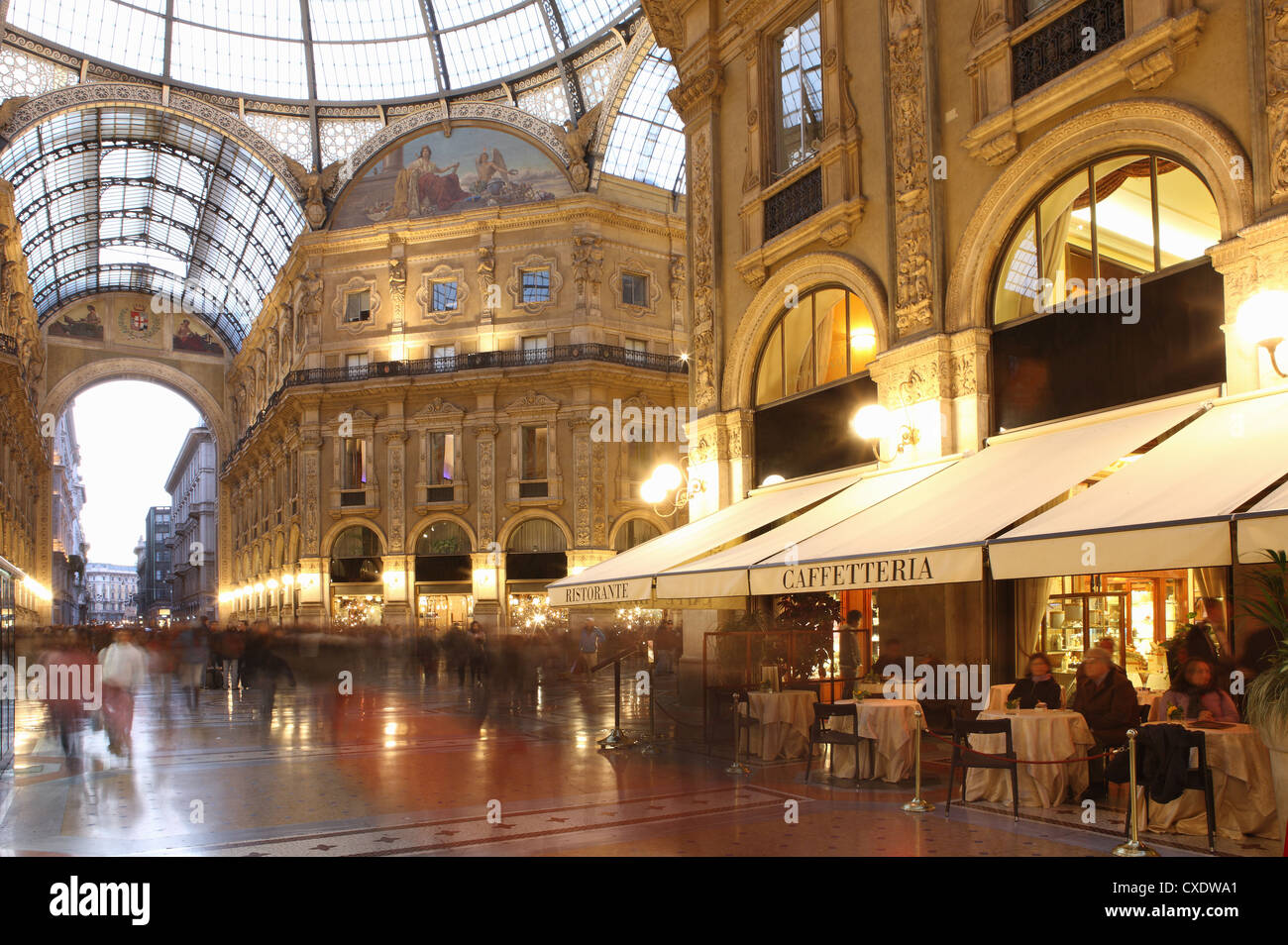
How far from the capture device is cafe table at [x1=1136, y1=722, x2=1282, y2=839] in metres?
7.97

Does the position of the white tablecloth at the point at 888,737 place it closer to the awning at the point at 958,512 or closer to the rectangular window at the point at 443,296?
the awning at the point at 958,512

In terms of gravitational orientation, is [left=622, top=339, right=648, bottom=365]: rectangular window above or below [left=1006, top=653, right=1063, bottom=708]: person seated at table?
above

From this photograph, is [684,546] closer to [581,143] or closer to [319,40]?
[581,143]

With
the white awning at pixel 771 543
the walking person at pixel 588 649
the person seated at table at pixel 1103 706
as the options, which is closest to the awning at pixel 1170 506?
the person seated at table at pixel 1103 706

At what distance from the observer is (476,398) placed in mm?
43188

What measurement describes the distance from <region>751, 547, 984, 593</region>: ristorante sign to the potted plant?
6.48 ft

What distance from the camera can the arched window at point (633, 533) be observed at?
137ft

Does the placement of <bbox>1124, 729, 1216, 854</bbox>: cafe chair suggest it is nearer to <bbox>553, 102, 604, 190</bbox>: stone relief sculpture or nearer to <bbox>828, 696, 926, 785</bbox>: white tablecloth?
<bbox>828, 696, 926, 785</bbox>: white tablecloth

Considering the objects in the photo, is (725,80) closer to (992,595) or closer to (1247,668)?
(992,595)

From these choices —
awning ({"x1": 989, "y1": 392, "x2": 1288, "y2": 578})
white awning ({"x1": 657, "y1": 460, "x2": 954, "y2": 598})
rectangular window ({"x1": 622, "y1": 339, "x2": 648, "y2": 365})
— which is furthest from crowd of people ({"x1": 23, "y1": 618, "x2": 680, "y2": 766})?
rectangular window ({"x1": 622, "y1": 339, "x2": 648, "y2": 365})

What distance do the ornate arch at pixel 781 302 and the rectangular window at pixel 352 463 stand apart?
98.0 ft
